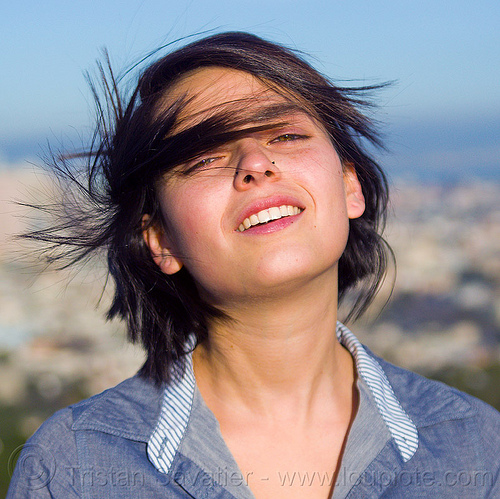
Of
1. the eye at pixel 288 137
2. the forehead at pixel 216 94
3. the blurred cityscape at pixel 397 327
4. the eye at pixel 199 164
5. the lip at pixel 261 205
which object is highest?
the forehead at pixel 216 94

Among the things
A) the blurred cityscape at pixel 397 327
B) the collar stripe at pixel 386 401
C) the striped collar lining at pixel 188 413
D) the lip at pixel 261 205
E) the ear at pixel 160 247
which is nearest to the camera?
the lip at pixel 261 205

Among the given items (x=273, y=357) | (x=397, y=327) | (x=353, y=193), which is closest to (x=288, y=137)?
(x=353, y=193)

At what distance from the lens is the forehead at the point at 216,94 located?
1.89 metres

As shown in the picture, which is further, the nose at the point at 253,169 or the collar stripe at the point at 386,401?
the collar stripe at the point at 386,401

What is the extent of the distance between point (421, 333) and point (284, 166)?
13.2 feet

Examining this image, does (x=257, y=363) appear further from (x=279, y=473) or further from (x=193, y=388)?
(x=279, y=473)

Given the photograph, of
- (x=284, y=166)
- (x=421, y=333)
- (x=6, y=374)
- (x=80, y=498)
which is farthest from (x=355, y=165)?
(x=6, y=374)

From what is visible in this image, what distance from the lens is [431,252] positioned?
625 cm

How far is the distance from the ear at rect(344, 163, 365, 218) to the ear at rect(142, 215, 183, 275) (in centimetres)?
66

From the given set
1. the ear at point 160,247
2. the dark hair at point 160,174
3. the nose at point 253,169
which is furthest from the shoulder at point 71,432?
the nose at point 253,169

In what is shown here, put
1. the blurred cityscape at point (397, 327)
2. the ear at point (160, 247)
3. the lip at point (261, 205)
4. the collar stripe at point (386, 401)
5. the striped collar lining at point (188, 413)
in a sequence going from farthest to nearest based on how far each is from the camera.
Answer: the blurred cityscape at point (397, 327), the ear at point (160, 247), the collar stripe at point (386, 401), the striped collar lining at point (188, 413), the lip at point (261, 205)

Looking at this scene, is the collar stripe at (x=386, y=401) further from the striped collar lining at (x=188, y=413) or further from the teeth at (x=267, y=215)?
the teeth at (x=267, y=215)

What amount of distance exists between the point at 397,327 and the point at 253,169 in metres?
A: 4.13

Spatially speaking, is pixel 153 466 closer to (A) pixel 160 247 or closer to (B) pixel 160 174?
(A) pixel 160 247
